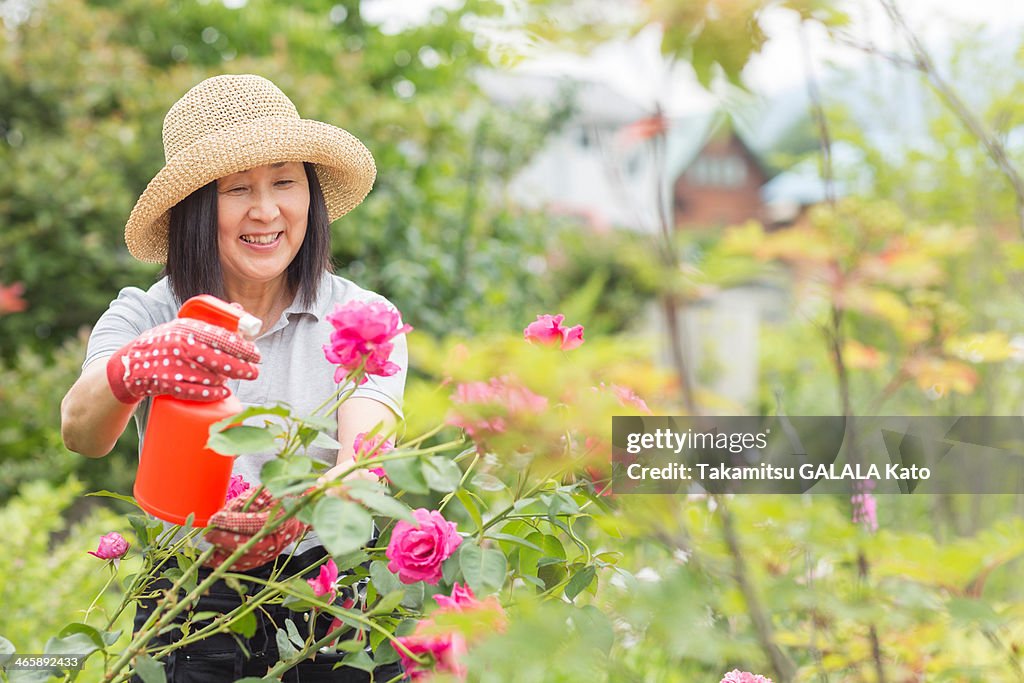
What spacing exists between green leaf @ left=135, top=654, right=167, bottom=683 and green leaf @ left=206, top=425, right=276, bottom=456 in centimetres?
32

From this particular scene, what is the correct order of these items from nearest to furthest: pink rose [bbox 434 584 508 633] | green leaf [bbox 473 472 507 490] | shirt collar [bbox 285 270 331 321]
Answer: pink rose [bbox 434 584 508 633] < green leaf [bbox 473 472 507 490] < shirt collar [bbox 285 270 331 321]

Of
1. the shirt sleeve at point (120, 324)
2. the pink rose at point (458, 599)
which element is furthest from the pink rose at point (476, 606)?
the shirt sleeve at point (120, 324)

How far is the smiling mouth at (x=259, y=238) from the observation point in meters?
1.59

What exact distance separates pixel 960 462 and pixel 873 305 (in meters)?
1.60

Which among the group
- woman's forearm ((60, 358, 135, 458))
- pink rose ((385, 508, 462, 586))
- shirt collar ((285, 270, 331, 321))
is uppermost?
shirt collar ((285, 270, 331, 321))

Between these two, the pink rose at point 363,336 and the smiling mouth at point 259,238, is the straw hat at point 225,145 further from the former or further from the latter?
the pink rose at point 363,336

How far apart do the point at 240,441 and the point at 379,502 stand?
0.57 ft

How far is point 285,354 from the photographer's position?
65.2 inches

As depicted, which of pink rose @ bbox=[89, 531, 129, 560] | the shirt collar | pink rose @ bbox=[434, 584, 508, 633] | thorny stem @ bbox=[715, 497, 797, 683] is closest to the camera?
thorny stem @ bbox=[715, 497, 797, 683]

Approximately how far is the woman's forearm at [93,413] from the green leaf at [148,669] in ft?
1.05

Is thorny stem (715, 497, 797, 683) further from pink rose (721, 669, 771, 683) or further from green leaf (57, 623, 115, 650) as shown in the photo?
green leaf (57, 623, 115, 650)

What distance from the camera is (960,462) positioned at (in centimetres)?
209

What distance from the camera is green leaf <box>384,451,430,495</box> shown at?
98 centimetres

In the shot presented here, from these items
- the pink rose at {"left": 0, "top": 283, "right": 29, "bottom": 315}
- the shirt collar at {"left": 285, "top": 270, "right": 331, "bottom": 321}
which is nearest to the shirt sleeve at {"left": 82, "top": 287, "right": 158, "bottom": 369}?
the shirt collar at {"left": 285, "top": 270, "right": 331, "bottom": 321}
